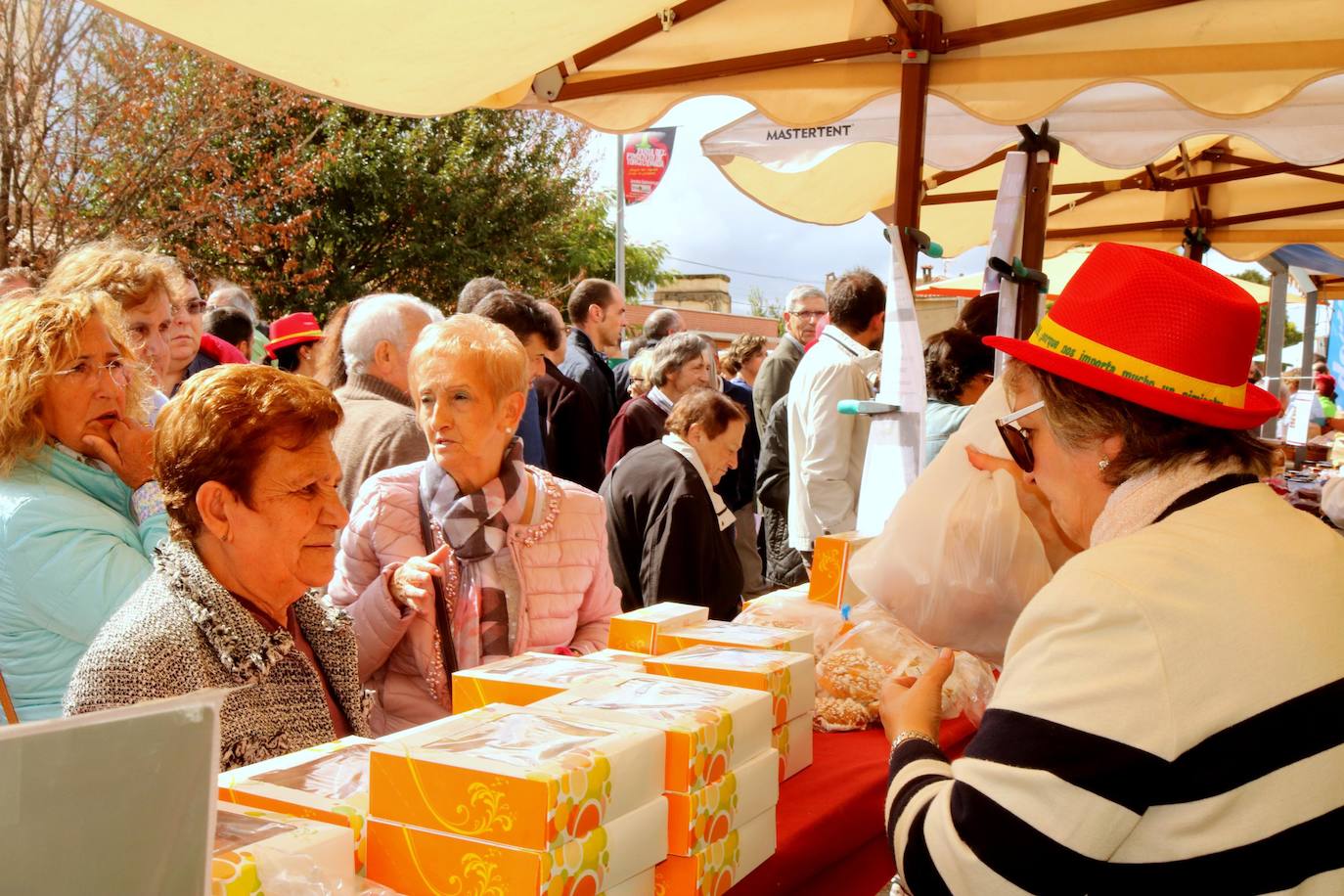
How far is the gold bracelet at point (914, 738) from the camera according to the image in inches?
64.2

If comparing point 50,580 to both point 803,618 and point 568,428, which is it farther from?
point 568,428

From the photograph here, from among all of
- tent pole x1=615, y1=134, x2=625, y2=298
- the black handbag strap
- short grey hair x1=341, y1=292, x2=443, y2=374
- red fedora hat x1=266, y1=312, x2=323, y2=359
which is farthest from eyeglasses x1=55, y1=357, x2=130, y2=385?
tent pole x1=615, y1=134, x2=625, y2=298

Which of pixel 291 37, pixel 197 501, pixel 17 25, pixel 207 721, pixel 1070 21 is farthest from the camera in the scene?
pixel 17 25

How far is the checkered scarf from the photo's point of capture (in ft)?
8.04

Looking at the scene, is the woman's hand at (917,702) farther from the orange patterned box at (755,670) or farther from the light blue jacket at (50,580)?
the light blue jacket at (50,580)

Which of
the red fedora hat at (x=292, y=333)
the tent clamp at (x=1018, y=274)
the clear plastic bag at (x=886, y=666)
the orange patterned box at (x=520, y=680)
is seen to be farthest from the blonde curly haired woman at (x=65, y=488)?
the tent clamp at (x=1018, y=274)

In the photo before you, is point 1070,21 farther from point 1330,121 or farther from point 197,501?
point 197,501

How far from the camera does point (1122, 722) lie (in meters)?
1.24

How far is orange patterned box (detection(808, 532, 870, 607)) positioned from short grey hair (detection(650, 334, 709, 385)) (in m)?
2.95

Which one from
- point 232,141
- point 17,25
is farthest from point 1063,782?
point 232,141

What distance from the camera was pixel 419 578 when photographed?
2.24 m

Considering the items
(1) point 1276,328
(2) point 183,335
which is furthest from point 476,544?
(1) point 1276,328

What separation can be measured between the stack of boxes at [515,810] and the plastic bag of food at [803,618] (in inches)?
43.1

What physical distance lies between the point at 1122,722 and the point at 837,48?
3008 mm
